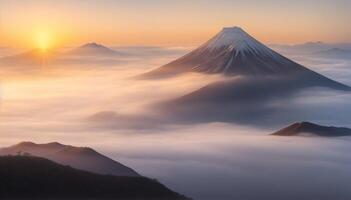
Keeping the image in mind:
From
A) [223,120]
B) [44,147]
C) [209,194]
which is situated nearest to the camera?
[209,194]

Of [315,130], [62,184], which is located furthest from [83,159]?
[315,130]

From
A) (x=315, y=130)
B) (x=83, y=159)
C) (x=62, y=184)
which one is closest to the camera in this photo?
(x=62, y=184)

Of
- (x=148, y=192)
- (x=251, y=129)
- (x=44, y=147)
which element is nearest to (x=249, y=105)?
(x=251, y=129)

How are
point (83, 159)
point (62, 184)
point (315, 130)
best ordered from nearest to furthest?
point (62, 184)
point (83, 159)
point (315, 130)

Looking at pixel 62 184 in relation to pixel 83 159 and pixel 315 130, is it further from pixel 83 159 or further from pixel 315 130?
pixel 315 130

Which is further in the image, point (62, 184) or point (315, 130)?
point (315, 130)

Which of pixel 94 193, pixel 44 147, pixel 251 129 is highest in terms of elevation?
pixel 251 129

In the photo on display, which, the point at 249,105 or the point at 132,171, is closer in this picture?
the point at 132,171

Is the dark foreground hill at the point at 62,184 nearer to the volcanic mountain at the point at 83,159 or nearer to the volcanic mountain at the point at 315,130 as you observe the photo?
the volcanic mountain at the point at 83,159

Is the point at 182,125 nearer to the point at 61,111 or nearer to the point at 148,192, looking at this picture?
the point at 61,111
